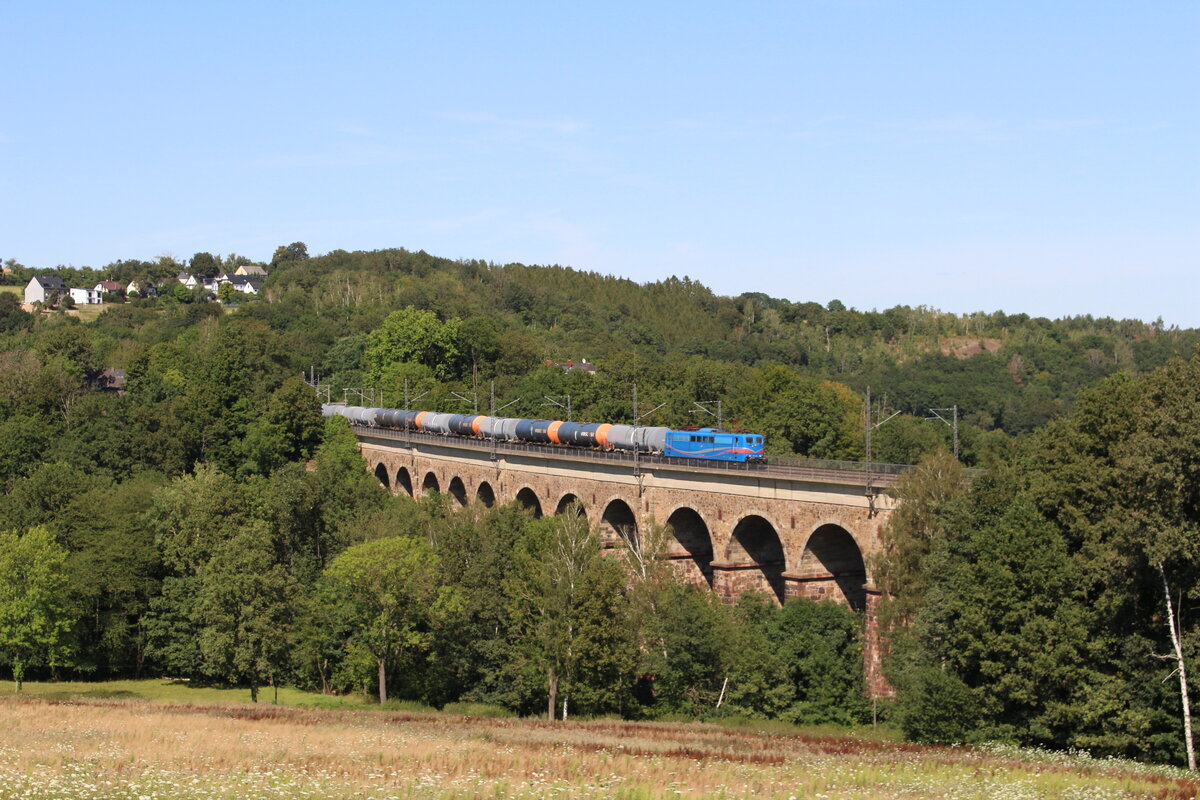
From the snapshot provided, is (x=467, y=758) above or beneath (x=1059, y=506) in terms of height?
beneath

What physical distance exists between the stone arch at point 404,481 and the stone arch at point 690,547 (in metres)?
40.9

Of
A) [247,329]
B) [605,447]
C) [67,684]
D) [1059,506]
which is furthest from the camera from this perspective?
[247,329]

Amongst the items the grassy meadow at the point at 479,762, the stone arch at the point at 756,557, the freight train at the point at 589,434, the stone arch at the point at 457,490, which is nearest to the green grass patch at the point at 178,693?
the grassy meadow at the point at 479,762

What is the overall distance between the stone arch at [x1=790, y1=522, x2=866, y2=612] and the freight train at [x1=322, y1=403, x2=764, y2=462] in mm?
7006

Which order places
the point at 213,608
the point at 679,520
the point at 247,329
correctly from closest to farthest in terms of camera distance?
the point at 213,608 < the point at 679,520 < the point at 247,329

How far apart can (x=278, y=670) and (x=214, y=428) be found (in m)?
51.3

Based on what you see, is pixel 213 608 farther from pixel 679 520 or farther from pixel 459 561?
pixel 679 520

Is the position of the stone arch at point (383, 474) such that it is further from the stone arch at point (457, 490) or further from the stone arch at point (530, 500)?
the stone arch at point (530, 500)

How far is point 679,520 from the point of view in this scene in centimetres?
6425

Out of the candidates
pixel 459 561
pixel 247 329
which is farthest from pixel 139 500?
pixel 247 329

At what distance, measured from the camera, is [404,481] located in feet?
340

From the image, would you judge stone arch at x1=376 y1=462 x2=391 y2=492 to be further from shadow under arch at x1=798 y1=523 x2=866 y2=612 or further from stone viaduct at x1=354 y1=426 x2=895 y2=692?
shadow under arch at x1=798 y1=523 x2=866 y2=612

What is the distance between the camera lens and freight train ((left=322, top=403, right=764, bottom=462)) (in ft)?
206

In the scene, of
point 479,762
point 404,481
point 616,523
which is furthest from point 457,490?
point 479,762
